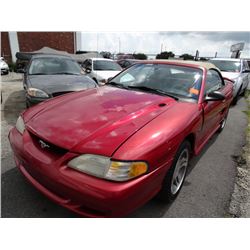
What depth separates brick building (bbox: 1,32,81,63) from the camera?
2055cm

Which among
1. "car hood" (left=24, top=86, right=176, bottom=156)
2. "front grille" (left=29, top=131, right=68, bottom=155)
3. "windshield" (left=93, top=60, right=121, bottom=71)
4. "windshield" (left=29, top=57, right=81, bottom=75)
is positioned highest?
"car hood" (left=24, top=86, right=176, bottom=156)

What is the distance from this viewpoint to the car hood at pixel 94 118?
1926 mm

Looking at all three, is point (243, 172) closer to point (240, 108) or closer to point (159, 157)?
point (159, 157)

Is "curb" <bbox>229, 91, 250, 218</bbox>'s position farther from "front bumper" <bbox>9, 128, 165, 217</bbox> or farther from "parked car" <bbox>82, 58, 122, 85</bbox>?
"parked car" <bbox>82, 58, 122, 85</bbox>

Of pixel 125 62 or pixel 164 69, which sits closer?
pixel 164 69

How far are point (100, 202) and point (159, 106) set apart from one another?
1.33m

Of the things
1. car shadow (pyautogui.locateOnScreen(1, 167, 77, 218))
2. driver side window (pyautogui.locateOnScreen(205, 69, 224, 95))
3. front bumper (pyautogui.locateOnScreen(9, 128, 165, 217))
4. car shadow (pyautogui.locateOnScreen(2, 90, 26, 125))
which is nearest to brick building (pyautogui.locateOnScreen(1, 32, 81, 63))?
car shadow (pyautogui.locateOnScreen(2, 90, 26, 125))

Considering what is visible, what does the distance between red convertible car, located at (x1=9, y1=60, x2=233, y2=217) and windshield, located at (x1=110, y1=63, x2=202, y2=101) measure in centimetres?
2

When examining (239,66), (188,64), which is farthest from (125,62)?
(188,64)

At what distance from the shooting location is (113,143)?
1.89 meters

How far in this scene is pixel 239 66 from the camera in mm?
8383

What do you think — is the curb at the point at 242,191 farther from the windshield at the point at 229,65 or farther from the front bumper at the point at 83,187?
the windshield at the point at 229,65

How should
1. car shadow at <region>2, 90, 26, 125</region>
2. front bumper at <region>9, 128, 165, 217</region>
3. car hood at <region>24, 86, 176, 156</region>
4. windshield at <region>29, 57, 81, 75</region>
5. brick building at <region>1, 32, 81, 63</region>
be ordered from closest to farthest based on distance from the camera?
front bumper at <region>9, 128, 165, 217</region> < car hood at <region>24, 86, 176, 156</region> < car shadow at <region>2, 90, 26, 125</region> < windshield at <region>29, 57, 81, 75</region> < brick building at <region>1, 32, 81, 63</region>

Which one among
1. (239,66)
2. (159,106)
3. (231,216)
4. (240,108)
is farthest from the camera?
(239,66)
